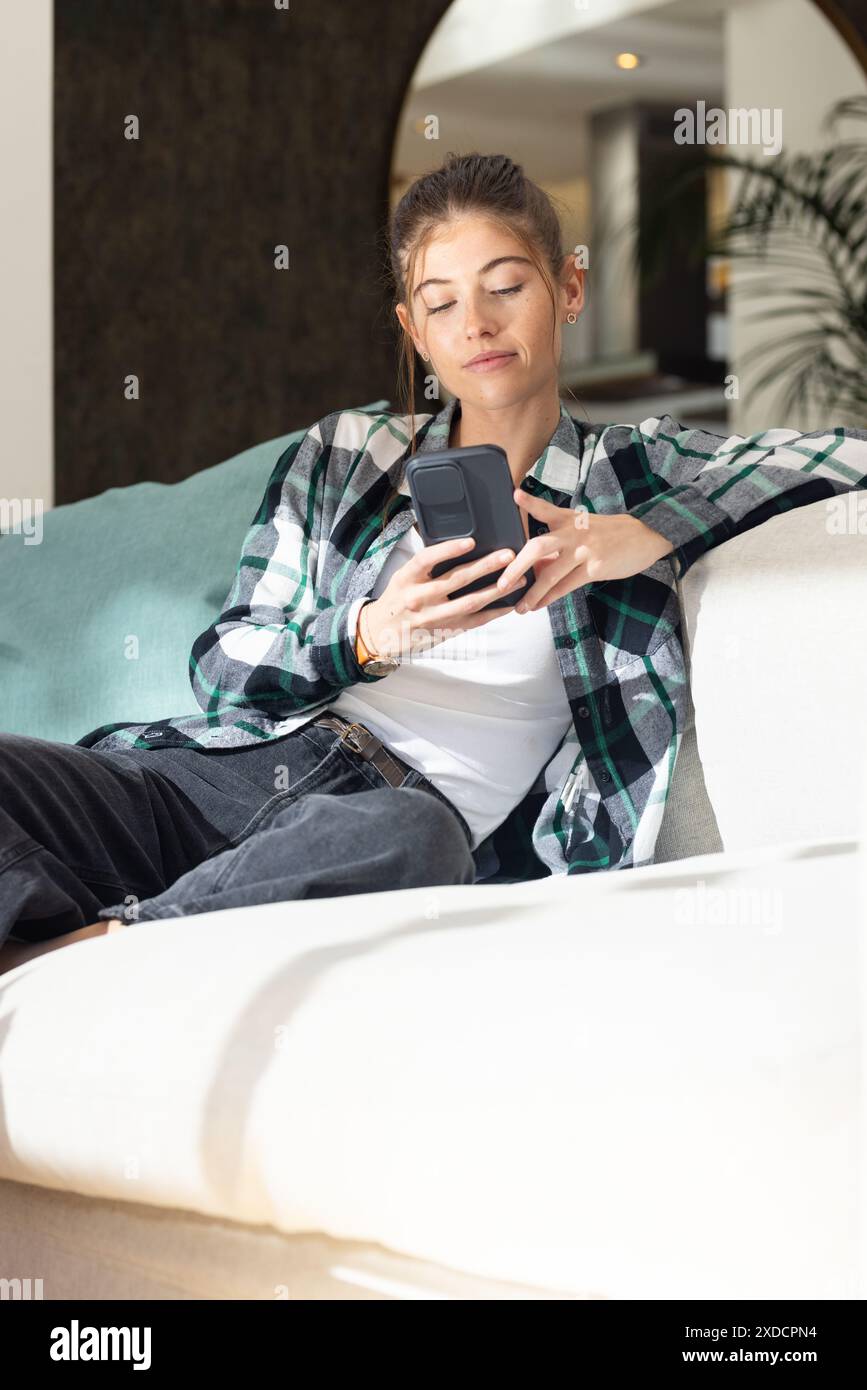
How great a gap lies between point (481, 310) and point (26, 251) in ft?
5.10

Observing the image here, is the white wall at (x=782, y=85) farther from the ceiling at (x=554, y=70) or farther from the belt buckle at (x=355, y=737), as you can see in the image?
the belt buckle at (x=355, y=737)

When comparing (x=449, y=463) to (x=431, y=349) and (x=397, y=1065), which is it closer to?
(x=431, y=349)

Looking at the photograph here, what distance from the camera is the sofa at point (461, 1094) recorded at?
0.71 metres

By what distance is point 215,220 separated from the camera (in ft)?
9.43

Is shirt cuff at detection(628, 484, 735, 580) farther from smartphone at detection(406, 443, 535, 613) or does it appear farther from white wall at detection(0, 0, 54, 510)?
white wall at detection(0, 0, 54, 510)

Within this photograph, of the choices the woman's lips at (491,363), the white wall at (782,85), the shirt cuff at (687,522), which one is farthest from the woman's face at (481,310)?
the white wall at (782,85)

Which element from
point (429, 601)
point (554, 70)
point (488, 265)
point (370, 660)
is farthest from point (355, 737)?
point (554, 70)

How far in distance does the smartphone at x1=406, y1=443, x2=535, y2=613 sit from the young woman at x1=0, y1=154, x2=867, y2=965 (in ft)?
0.05

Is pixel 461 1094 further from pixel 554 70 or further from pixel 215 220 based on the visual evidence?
pixel 554 70

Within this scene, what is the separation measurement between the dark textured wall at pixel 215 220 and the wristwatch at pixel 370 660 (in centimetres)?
159

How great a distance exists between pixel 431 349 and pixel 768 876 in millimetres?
737

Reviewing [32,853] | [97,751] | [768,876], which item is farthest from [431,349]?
[768,876]

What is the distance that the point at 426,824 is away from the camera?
1131 millimetres
